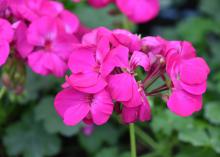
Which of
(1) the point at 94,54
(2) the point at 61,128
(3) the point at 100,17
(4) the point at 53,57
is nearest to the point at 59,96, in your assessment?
(1) the point at 94,54

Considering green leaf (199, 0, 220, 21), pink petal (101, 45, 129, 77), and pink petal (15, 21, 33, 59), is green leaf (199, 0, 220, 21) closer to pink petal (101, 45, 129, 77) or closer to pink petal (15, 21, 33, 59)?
pink petal (15, 21, 33, 59)

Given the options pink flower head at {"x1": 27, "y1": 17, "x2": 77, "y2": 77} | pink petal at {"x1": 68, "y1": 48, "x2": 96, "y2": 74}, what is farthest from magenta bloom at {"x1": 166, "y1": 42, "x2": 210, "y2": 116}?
pink flower head at {"x1": 27, "y1": 17, "x2": 77, "y2": 77}

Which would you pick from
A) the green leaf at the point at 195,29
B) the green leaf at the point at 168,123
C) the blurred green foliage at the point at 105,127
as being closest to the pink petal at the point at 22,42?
the blurred green foliage at the point at 105,127

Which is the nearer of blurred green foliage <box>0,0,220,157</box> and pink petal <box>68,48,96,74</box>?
pink petal <box>68,48,96,74</box>

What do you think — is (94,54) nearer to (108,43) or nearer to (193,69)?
(108,43)

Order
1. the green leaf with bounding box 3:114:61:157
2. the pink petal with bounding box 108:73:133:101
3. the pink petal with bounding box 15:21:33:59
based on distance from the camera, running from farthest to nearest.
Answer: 1. the green leaf with bounding box 3:114:61:157
2. the pink petal with bounding box 15:21:33:59
3. the pink petal with bounding box 108:73:133:101

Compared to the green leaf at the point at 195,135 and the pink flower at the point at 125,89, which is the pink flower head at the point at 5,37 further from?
the green leaf at the point at 195,135
